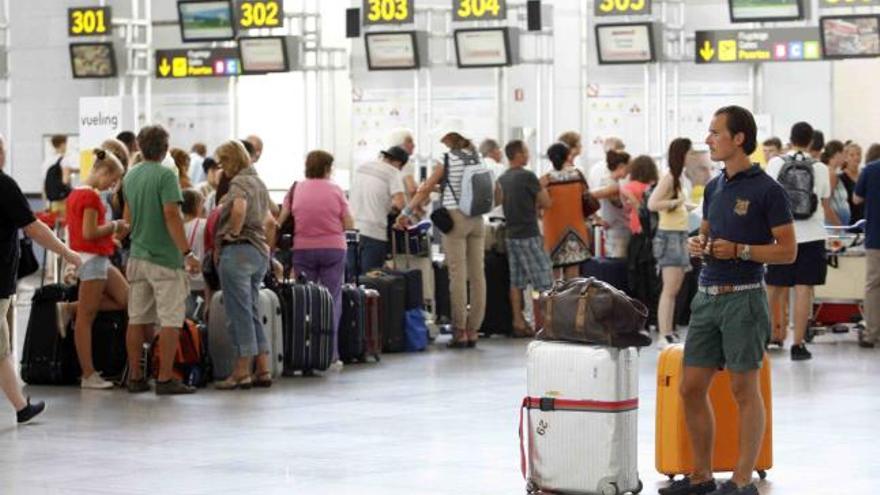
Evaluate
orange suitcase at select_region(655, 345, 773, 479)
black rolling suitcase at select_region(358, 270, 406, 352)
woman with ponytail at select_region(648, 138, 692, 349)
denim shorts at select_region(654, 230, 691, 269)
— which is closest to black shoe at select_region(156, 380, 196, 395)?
black rolling suitcase at select_region(358, 270, 406, 352)

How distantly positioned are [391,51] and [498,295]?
9.13 metres

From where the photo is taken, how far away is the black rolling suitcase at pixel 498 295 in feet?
54.9

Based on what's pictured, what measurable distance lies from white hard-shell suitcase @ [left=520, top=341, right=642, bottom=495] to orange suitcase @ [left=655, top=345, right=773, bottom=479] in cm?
44

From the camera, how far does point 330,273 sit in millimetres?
13789

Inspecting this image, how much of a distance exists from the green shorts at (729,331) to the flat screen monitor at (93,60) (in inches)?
784

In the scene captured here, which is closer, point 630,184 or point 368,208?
point 368,208

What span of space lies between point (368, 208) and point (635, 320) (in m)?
7.73

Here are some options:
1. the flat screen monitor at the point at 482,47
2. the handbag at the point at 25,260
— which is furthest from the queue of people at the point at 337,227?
the flat screen monitor at the point at 482,47

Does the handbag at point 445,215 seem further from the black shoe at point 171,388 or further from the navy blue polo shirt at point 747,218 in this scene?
the navy blue polo shirt at point 747,218

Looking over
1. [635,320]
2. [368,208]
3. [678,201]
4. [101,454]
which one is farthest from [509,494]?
[368,208]

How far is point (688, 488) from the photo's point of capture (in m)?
8.13

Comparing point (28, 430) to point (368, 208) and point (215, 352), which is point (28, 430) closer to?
point (215, 352)

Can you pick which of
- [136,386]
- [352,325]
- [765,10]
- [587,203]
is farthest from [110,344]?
[765,10]

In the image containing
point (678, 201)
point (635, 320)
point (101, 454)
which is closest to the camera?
point (635, 320)
